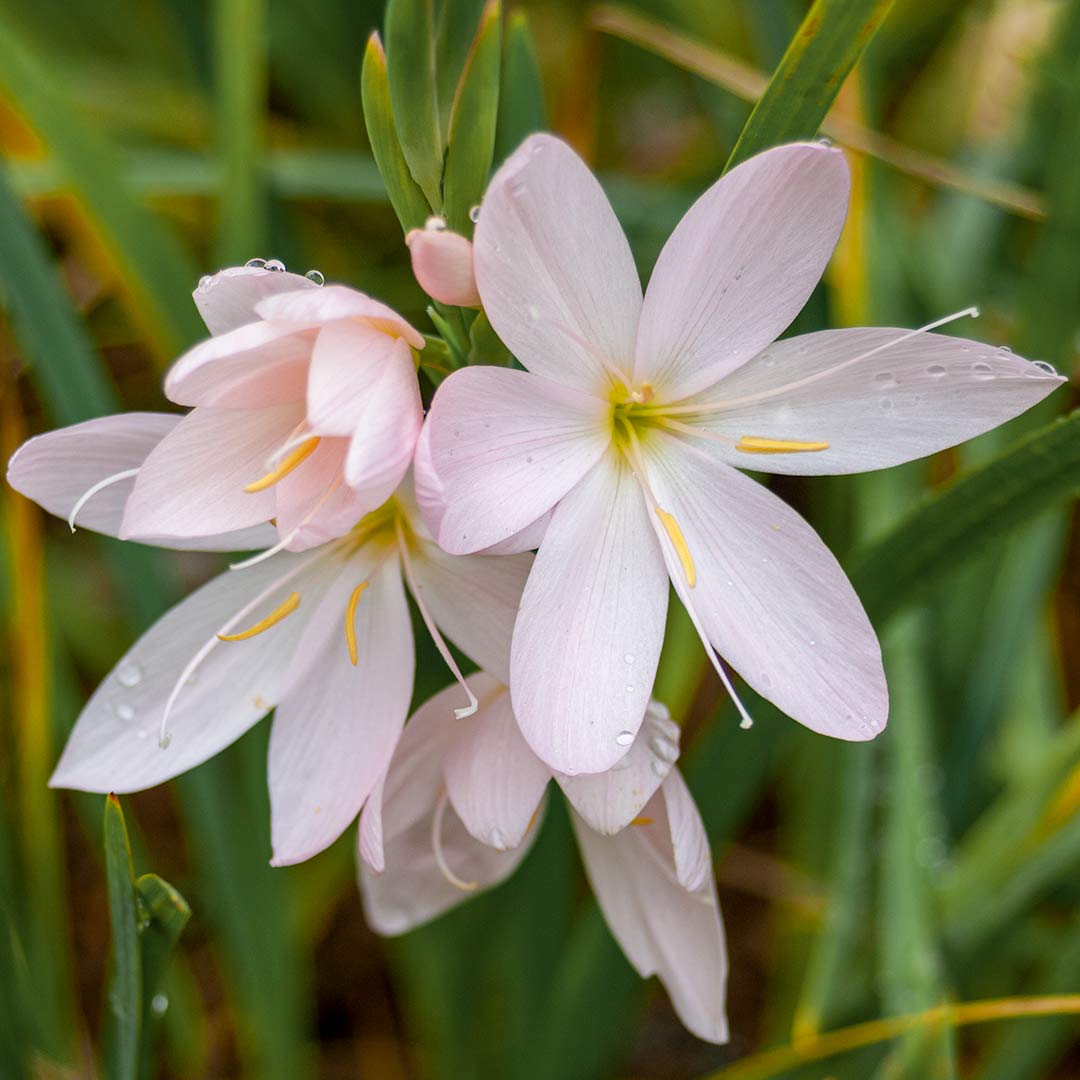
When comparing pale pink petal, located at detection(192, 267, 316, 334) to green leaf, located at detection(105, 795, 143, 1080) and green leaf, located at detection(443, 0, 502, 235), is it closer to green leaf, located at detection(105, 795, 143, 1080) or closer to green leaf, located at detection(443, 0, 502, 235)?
green leaf, located at detection(443, 0, 502, 235)

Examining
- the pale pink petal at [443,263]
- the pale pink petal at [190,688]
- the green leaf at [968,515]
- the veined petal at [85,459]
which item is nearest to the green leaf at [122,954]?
the pale pink petal at [190,688]

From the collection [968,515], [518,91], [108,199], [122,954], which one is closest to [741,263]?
[968,515]

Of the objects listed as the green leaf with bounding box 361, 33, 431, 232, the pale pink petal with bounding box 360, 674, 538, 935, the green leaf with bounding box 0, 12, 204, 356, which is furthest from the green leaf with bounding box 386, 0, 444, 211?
the green leaf with bounding box 0, 12, 204, 356

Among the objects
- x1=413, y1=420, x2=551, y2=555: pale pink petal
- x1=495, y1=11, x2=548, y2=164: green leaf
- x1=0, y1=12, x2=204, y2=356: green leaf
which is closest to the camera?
x1=413, y1=420, x2=551, y2=555: pale pink petal

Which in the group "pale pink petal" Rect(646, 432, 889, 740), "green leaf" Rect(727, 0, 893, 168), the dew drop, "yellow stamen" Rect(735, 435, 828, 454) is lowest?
"pale pink petal" Rect(646, 432, 889, 740)

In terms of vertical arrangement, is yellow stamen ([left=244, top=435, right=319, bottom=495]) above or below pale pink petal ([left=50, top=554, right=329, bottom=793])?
above

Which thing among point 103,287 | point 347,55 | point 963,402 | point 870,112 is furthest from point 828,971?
point 347,55

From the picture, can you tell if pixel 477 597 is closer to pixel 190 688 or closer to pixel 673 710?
pixel 190 688
